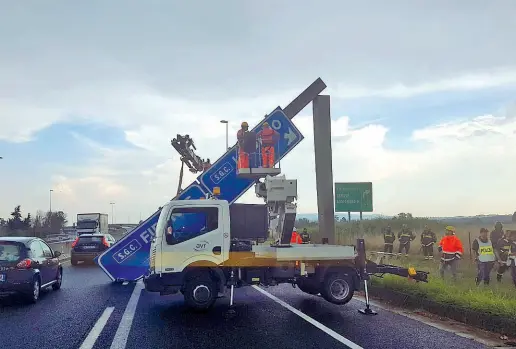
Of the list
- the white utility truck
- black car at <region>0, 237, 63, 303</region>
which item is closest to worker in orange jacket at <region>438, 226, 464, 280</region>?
the white utility truck

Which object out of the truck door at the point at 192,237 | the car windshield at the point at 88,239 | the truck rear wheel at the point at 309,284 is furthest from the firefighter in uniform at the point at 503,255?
the car windshield at the point at 88,239

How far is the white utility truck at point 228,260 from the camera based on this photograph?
1048 centimetres

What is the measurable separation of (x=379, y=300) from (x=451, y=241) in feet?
13.6

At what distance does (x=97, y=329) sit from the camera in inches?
328

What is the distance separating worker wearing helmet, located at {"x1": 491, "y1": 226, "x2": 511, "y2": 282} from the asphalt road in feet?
17.5

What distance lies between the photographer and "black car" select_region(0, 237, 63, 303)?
11.0 metres

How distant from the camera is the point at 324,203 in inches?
605

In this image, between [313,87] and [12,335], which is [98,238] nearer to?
[313,87]

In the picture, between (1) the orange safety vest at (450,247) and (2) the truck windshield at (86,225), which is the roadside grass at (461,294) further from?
(2) the truck windshield at (86,225)

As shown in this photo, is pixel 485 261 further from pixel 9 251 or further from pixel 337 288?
pixel 9 251

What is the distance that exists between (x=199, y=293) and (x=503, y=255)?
9.40 metres

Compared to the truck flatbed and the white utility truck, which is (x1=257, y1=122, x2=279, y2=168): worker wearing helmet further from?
the truck flatbed

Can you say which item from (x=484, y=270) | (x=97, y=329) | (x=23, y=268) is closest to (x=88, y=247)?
(x=23, y=268)

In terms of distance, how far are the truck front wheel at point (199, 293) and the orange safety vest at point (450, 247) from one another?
7.69m
